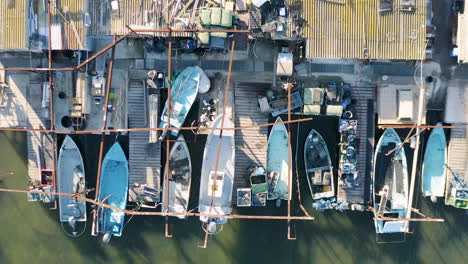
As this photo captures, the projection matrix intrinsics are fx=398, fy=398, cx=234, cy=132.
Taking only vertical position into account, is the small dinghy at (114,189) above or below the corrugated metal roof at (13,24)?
below

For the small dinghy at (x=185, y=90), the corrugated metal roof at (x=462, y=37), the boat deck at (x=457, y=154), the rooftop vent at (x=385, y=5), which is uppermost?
the rooftop vent at (x=385, y=5)

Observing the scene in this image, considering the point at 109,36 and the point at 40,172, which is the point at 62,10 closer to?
the point at 109,36

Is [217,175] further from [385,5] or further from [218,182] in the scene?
[385,5]

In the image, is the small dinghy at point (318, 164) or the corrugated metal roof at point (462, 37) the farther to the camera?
the small dinghy at point (318, 164)

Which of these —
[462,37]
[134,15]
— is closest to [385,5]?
[462,37]

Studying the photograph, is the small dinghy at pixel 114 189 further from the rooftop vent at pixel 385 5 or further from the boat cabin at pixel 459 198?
the boat cabin at pixel 459 198

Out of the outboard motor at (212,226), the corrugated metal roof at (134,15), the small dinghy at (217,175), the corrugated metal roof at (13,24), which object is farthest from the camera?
the outboard motor at (212,226)

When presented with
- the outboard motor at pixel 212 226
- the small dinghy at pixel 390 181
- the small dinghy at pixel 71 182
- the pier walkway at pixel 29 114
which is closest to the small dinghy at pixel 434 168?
the small dinghy at pixel 390 181
